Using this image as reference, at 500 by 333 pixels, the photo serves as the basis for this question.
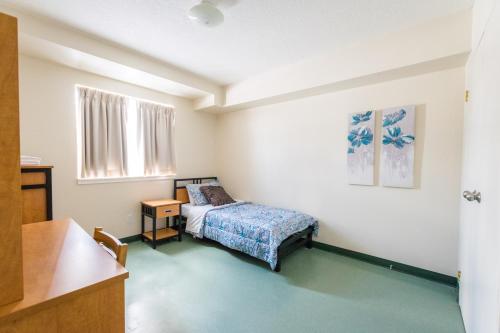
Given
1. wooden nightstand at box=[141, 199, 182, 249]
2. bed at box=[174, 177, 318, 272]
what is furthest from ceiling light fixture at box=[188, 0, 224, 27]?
wooden nightstand at box=[141, 199, 182, 249]

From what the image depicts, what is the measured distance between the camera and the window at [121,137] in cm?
298

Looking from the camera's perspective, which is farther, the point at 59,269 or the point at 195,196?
the point at 195,196

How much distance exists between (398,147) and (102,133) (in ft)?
12.4

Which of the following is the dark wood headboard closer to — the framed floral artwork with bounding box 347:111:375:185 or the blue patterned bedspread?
the blue patterned bedspread

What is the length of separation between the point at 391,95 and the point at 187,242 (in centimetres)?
340

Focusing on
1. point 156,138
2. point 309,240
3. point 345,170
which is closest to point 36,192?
point 156,138

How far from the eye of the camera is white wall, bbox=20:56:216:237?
8.50 feet

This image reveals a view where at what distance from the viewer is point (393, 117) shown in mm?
2615

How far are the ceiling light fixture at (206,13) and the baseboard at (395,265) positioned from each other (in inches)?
119

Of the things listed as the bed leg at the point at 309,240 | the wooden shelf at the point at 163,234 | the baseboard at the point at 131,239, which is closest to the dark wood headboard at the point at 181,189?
the wooden shelf at the point at 163,234

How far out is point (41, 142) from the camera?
266cm

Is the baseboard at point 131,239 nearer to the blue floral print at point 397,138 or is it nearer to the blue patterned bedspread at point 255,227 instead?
the blue patterned bedspread at point 255,227

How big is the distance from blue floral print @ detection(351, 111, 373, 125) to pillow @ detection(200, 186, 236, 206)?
89.6 inches

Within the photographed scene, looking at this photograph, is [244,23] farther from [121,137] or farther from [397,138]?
[121,137]
